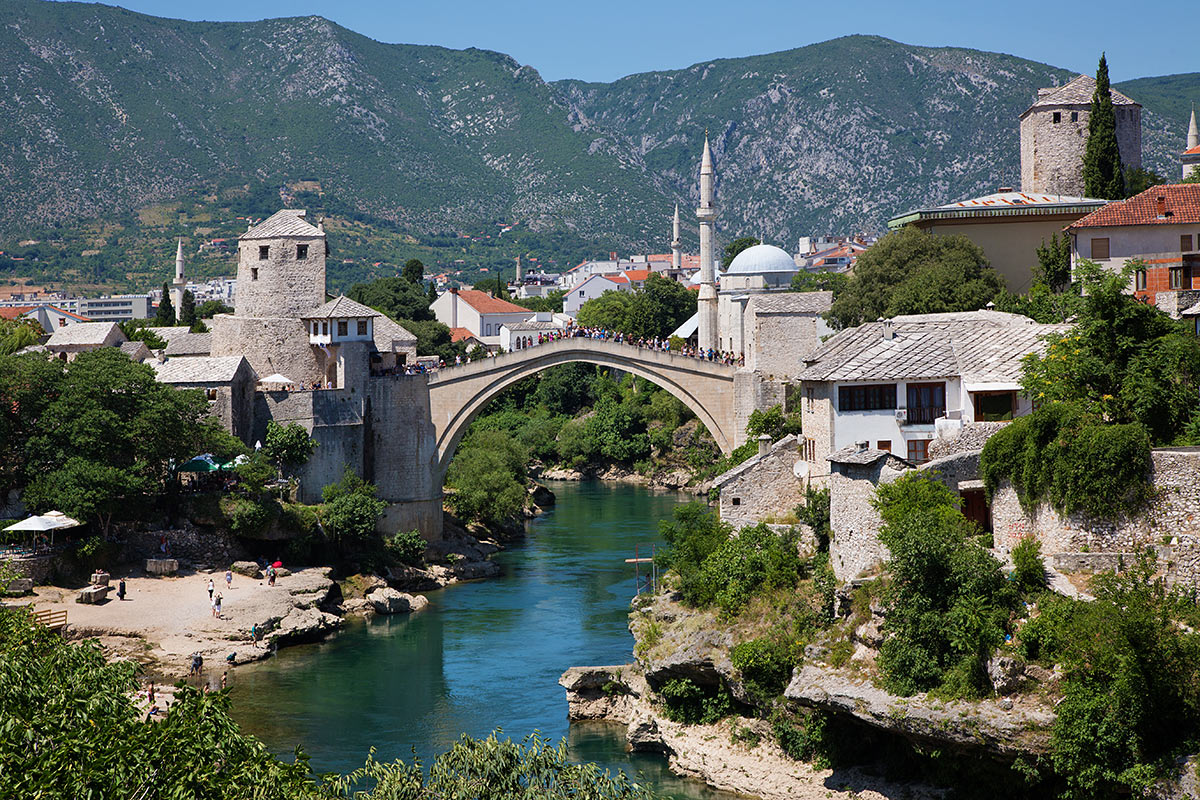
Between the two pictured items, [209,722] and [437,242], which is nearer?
[209,722]

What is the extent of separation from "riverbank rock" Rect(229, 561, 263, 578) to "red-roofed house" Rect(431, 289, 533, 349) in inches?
1841

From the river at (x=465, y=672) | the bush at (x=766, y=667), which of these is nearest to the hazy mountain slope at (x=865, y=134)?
the river at (x=465, y=672)

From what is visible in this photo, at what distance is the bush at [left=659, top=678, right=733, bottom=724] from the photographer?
30.1 meters

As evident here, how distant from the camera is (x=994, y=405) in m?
30.7

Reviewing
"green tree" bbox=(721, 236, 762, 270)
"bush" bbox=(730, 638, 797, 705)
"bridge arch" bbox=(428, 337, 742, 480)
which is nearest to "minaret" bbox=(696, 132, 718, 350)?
"bridge arch" bbox=(428, 337, 742, 480)

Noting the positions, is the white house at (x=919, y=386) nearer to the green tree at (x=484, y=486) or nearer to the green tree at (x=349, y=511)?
the green tree at (x=349, y=511)

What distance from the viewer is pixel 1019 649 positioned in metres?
23.4

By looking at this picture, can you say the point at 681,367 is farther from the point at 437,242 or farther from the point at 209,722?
the point at 437,242

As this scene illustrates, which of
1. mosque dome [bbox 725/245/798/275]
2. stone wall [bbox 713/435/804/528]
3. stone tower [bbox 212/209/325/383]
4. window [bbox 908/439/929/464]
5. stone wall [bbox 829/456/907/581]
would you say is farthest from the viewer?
mosque dome [bbox 725/245/798/275]

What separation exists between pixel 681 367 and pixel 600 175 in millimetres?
121988

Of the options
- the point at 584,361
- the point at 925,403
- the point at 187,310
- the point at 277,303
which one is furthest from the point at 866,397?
the point at 187,310

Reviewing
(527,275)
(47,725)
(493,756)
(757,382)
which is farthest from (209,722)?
(527,275)

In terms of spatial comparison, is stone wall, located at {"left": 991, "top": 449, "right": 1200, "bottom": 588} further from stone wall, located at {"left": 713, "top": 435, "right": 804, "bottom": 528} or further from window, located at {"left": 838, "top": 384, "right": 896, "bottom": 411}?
stone wall, located at {"left": 713, "top": 435, "right": 804, "bottom": 528}

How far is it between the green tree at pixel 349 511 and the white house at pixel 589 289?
224 feet
